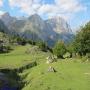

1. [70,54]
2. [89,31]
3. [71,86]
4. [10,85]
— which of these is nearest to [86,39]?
[89,31]

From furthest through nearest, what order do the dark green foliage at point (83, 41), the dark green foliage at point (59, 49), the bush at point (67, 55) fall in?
the bush at point (67, 55), the dark green foliage at point (59, 49), the dark green foliage at point (83, 41)

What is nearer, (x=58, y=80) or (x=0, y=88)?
(x=58, y=80)

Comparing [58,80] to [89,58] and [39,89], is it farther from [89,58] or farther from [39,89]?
[89,58]

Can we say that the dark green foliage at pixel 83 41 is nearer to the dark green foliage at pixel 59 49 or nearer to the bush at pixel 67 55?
the dark green foliage at pixel 59 49

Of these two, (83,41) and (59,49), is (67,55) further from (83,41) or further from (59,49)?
(83,41)

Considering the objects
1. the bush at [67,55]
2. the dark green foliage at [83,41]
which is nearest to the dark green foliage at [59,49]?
the bush at [67,55]

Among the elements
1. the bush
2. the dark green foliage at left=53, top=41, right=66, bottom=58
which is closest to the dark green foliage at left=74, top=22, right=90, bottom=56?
the dark green foliage at left=53, top=41, right=66, bottom=58

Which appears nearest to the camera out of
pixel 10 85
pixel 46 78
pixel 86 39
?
pixel 46 78

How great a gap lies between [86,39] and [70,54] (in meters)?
25.6

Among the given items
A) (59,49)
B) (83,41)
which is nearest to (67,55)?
(59,49)

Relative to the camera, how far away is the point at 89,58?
111250 mm

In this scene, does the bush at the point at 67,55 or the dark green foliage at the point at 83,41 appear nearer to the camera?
the dark green foliage at the point at 83,41

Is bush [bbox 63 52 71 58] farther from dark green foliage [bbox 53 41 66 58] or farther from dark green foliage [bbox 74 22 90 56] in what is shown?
dark green foliage [bbox 74 22 90 56]

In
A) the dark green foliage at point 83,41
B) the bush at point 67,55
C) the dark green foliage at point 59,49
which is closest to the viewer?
the dark green foliage at point 83,41
